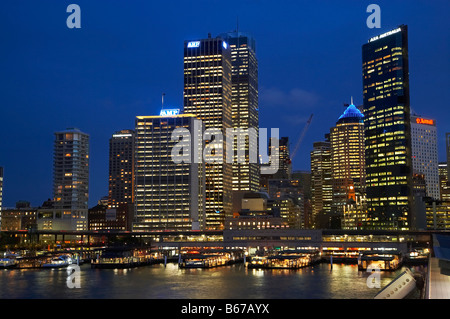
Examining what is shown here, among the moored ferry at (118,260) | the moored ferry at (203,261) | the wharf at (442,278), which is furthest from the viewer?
the moored ferry at (118,260)

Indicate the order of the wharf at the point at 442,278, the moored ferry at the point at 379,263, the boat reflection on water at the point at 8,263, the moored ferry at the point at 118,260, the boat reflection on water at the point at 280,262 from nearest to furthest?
the wharf at the point at 442,278 < the moored ferry at the point at 379,263 < the boat reflection on water at the point at 280,262 < the moored ferry at the point at 118,260 < the boat reflection on water at the point at 8,263

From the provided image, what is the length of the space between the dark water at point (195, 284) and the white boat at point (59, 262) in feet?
41.4

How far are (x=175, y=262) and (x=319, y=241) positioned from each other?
46.3 meters

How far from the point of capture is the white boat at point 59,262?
141m

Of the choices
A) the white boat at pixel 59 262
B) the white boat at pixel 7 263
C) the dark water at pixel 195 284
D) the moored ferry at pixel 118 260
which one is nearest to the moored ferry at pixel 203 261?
the dark water at pixel 195 284

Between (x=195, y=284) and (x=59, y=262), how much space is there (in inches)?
2415

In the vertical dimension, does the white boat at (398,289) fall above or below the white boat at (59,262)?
above

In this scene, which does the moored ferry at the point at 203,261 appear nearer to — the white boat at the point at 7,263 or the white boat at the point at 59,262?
the white boat at the point at 59,262

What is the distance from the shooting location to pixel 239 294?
273ft
